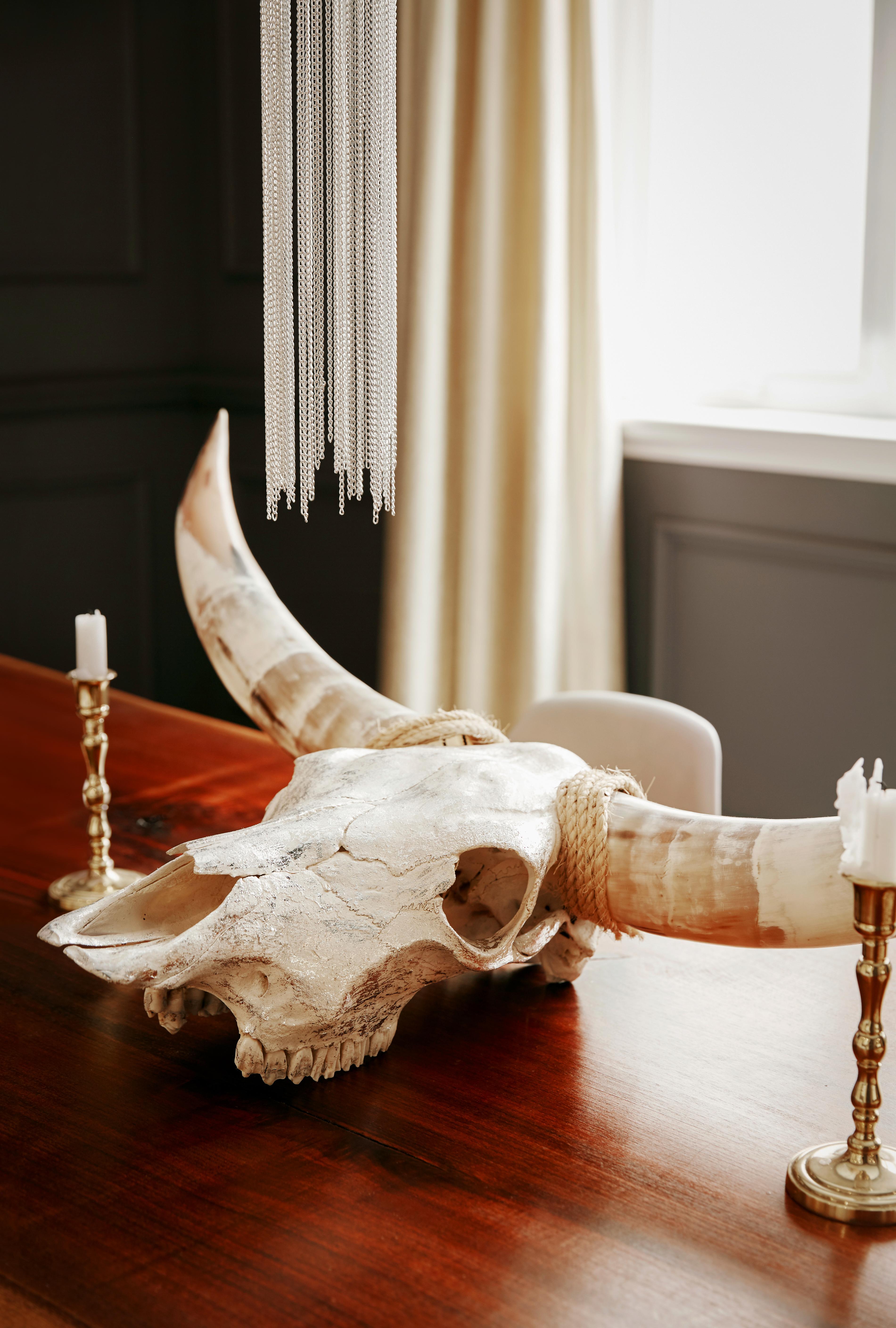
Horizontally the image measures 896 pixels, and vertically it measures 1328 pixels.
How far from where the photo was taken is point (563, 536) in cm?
273

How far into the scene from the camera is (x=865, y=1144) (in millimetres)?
798

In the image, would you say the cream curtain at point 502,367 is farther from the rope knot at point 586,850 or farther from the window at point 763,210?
the rope knot at point 586,850

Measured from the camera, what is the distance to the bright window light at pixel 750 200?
2492 millimetres

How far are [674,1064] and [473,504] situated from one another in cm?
189

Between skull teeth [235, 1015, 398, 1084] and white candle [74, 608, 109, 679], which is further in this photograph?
white candle [74, 608, 109, 679]

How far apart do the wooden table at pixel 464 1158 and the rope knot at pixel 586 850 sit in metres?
0.11

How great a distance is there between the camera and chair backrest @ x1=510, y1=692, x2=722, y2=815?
1.62 m

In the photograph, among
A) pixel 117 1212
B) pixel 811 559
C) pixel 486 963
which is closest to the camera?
pixel 117 1212

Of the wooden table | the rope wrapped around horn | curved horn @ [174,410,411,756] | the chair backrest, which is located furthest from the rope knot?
the chair backrest

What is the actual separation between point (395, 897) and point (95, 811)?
48cm

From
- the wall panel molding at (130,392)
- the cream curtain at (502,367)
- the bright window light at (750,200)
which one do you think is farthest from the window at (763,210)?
the wall panel molding at (130,392)

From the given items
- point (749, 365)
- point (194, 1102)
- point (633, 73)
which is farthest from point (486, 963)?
point (633, 73)

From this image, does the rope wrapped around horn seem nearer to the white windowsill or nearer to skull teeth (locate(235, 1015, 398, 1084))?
skull teeth (locate(235, 1015, 398, 1084))

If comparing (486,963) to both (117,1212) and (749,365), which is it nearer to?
(117,1212)
